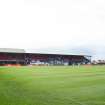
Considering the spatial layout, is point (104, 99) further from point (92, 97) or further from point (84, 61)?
point (84, 61)

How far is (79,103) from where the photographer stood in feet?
27.6

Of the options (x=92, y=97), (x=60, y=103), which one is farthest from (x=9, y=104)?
(x=92, y=97)

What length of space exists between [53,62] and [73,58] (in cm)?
948

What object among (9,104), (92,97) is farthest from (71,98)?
(9,104)

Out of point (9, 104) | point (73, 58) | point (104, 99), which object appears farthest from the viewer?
point (73, 58)

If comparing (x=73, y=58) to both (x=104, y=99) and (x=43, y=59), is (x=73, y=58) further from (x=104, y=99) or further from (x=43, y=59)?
(x=104, y=99)

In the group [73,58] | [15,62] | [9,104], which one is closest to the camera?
[9,104]

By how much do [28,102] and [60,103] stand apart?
1.01m

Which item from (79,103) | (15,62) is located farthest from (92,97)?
(15,62)

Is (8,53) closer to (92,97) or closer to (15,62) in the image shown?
(15,62)

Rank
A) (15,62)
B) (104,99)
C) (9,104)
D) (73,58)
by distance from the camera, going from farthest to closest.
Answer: (73,58)
(15,62)
(104,99)
(9,104)

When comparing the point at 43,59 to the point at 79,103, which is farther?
the point at 43,59

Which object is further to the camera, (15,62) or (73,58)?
(73,58)

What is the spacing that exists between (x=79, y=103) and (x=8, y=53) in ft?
257
